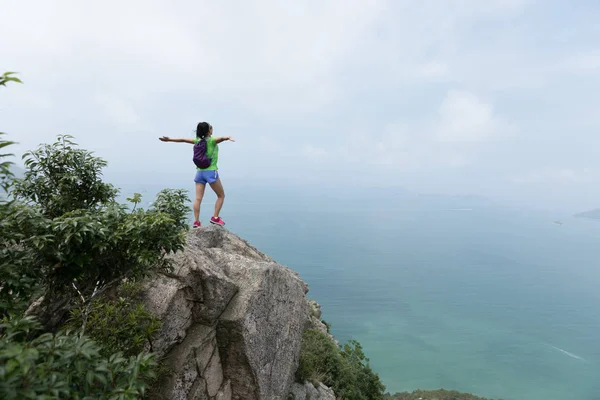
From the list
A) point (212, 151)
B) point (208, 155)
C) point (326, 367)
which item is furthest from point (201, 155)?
point (326, 367)

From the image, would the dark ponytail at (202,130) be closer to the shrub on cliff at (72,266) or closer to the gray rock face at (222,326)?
the shrub on cliff at (72,266)

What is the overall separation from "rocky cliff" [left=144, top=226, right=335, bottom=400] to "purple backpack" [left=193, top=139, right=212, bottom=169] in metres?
2.88

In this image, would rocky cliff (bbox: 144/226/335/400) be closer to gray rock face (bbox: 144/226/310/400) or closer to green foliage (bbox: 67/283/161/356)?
gray rock face (bbox: 144/226/310/400)

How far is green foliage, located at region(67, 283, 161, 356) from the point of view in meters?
7.22

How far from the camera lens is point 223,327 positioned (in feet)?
33.7

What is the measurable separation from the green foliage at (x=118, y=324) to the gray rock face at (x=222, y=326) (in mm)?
821

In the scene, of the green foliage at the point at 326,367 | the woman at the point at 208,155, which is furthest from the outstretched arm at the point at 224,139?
the green foliage at the point at 326,367

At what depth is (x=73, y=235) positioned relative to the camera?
5852 mm

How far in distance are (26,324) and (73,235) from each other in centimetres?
209

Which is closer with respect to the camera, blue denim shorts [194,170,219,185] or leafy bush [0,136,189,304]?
leafy bush [0,136,189,304]

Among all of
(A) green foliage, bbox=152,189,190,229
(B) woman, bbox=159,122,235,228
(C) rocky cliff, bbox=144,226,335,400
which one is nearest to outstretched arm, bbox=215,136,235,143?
(B) woman, bbox=159,122,235,228

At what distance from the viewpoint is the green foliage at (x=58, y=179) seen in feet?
27.0

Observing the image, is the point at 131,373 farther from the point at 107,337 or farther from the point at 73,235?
the point at 107,337

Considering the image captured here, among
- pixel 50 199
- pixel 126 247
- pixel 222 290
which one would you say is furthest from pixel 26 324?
pixel 222 290
